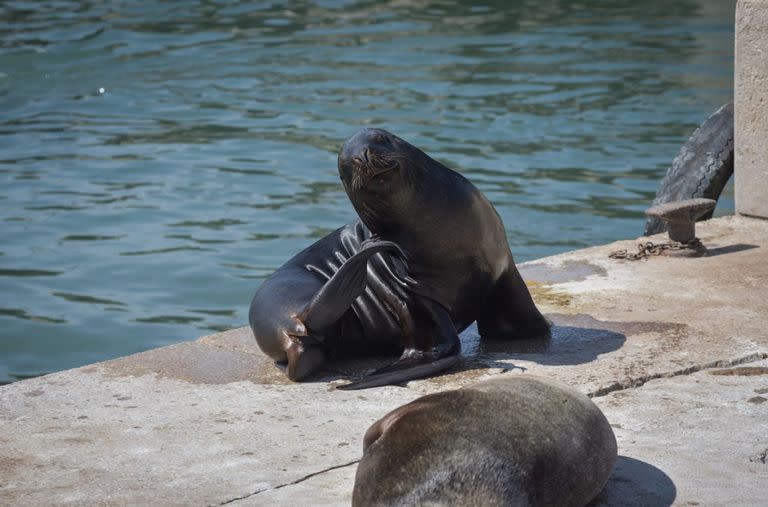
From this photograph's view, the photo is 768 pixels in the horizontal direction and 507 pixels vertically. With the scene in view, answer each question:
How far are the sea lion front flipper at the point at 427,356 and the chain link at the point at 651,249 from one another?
6.12 feet

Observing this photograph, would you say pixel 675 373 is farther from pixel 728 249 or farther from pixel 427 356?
pixel 728 249

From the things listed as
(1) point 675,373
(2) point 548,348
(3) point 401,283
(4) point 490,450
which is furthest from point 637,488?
(3) point 401,283

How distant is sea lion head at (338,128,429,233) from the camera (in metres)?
4.51

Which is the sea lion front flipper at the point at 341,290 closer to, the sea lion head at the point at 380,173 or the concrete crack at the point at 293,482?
the sea lion head at the point at 380,173

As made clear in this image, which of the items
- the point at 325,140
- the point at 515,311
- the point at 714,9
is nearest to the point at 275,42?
the point at 325,140

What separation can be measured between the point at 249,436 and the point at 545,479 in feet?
4.33

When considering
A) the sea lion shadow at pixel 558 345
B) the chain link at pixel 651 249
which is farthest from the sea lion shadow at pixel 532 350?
the chain link at pixel 651 249

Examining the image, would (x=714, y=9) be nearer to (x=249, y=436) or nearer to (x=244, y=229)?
(x=244, y=229)

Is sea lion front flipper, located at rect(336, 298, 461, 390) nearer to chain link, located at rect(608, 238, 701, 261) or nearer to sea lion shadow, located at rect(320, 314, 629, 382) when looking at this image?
sea lion shadow, located at rect(320, 314, 629, 382)

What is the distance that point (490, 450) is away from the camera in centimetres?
288

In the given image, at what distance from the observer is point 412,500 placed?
109 inches

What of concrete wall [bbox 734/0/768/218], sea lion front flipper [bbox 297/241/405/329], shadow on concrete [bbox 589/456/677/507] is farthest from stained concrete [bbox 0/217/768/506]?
concrete wall [bbox 734/0/768/218]

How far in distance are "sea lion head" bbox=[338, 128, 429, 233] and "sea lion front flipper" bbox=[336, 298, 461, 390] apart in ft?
1.31

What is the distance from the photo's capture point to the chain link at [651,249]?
6297 millimetres
